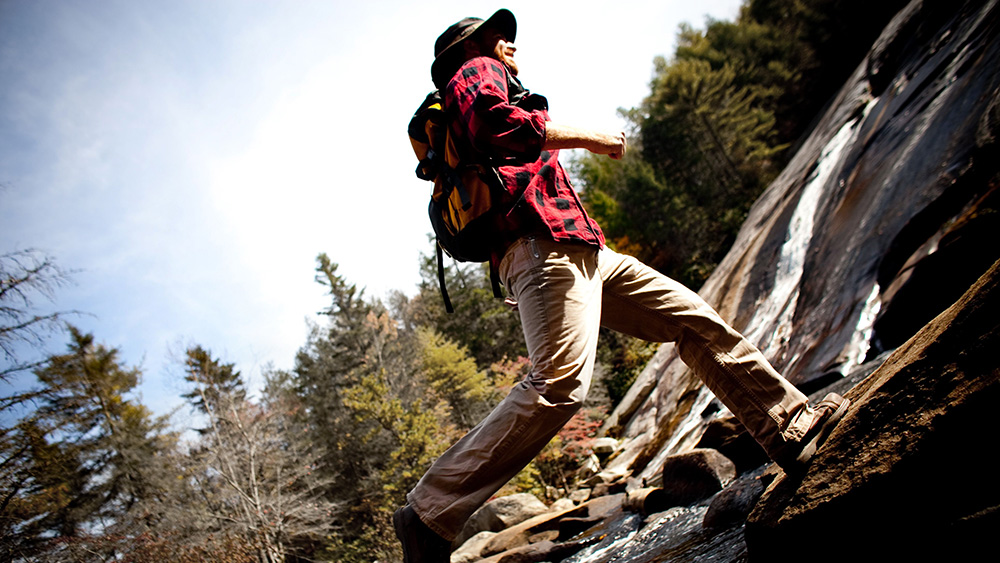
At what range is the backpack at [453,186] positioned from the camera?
5.83 feet

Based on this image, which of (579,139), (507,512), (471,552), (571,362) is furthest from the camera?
(507,512)

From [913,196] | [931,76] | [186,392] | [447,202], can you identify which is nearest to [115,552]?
[186,392]

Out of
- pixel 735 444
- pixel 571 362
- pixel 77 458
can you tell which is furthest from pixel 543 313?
pixel 77 458

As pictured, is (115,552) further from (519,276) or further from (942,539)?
(942,539)

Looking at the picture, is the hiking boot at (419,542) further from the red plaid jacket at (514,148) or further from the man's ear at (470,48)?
the man's ear at (470,48)

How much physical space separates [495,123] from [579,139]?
0.35 meters

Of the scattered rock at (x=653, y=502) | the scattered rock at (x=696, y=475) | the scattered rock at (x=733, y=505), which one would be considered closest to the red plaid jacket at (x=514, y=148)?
the scattered rock at (x=733, y=505)

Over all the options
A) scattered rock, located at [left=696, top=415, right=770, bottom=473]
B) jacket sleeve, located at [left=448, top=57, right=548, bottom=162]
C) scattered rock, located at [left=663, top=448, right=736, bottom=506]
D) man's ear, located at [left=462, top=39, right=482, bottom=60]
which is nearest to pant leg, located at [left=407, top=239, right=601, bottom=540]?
jacket sleeve, located at [left=448, top=57, right=548, bottom=162]

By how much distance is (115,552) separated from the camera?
1125 centimetres

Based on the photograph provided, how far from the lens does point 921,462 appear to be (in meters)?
1.11

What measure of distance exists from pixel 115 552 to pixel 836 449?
1533 cm

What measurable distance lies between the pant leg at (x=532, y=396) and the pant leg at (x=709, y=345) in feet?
0.81

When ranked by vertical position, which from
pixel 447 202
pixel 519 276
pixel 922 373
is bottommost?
pixel 922 373

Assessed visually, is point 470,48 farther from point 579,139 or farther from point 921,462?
point 921,462
